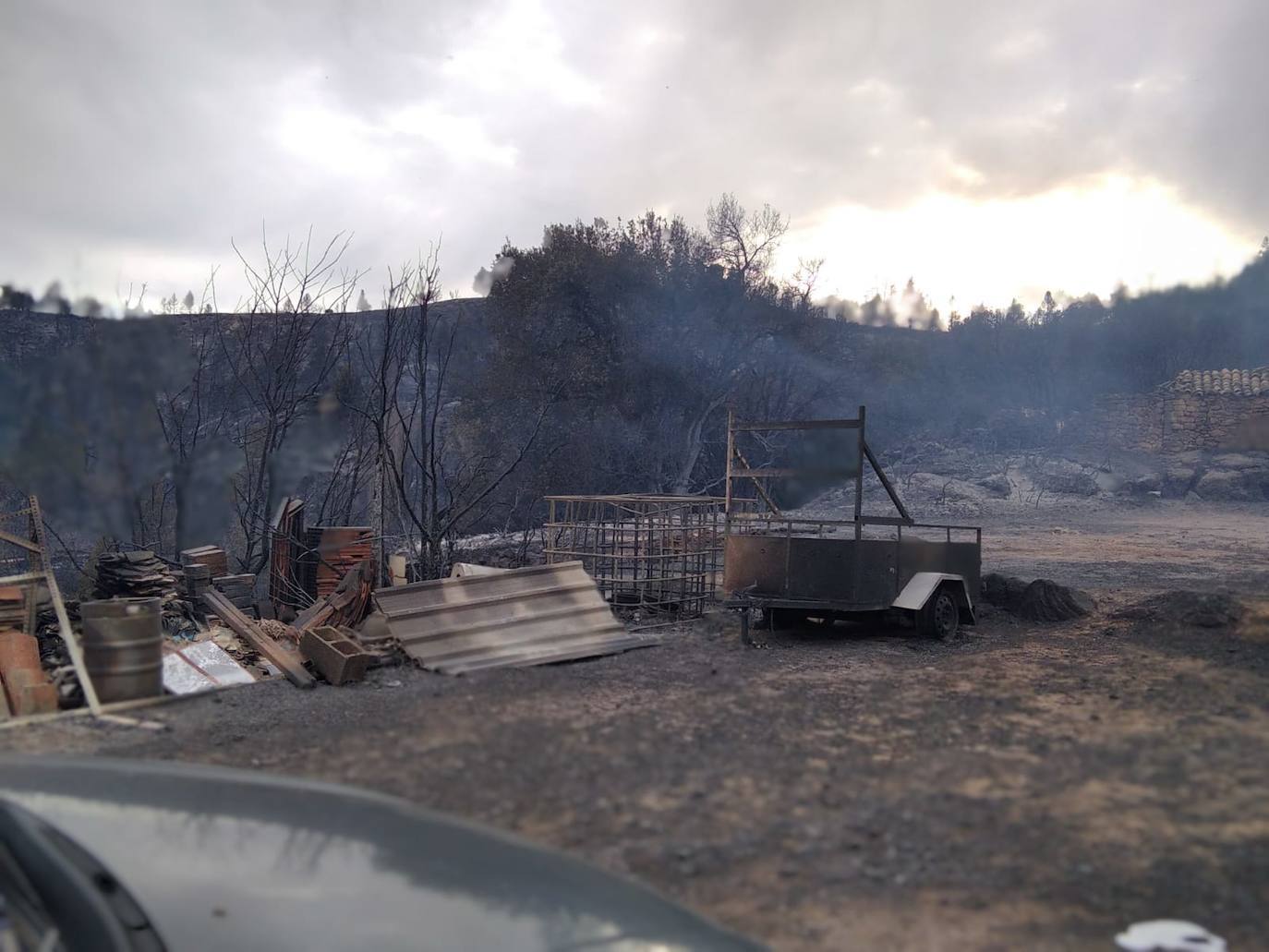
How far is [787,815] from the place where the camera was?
4.27m

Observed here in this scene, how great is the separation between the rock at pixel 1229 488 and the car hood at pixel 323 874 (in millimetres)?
26360

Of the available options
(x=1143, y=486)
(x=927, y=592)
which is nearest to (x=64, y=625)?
(x=927, y=592)

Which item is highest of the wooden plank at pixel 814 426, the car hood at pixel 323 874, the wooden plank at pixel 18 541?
the wooden plank at pixel 814 426

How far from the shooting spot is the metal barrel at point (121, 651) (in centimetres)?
632

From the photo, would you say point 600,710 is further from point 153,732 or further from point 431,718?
point 153,732

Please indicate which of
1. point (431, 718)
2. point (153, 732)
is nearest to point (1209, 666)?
point (431, 718)

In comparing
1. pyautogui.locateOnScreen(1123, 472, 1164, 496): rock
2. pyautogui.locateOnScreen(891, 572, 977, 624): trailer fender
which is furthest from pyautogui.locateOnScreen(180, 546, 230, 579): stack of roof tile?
pyautogui.locateOnScreen(1123, 472, 1164, 496): rock

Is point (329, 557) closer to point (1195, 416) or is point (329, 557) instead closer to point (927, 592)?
point (927, 592)

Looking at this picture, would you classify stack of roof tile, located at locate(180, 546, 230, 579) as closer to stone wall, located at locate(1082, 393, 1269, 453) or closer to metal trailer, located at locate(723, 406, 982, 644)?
metal trailer, located at locate(723, 406, 982, 644)

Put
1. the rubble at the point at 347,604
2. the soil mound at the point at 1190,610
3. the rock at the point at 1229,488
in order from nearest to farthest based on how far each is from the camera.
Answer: the soil mound at the point at 1190,610
the rubble at the point at 347,604
the rock at the point at 1229,488

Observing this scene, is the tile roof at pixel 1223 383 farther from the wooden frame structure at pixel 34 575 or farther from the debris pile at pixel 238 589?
the wooden frame structure at pixel 34 575

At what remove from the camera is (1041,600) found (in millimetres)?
9844

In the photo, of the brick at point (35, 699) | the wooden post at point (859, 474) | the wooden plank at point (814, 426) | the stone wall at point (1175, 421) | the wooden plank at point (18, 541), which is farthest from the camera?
the stone wall at point (1175, 421)

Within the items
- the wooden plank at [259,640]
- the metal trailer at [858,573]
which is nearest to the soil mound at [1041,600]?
the metal trailer at [858,573]
